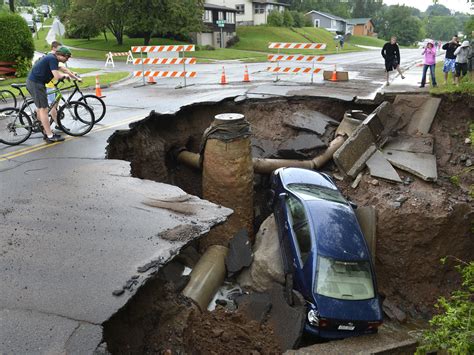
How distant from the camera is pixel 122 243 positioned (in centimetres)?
527

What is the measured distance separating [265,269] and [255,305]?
0.97 meters

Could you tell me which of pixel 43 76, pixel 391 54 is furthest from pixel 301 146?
→ pixel 391 54

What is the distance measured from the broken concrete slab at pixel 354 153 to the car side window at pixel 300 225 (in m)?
3.17

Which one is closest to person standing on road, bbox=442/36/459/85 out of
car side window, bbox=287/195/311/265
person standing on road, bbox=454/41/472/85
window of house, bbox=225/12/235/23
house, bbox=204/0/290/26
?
person standing on road, bbox=454/41/472/85

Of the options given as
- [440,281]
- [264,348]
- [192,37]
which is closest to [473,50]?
[440,281]

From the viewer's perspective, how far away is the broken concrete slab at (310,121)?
12.6 metres

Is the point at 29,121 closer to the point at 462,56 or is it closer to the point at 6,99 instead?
the point at 6,99

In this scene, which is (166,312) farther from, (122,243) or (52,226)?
(52,226)

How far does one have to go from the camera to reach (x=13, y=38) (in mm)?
20125

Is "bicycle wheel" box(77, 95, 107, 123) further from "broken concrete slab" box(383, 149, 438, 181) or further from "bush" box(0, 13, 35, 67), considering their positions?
"bush" box(0, 13, 35, 67)

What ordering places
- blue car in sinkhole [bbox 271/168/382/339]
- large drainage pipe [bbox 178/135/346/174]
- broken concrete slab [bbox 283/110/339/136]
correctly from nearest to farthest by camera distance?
blue car in sinkhole [bbox 271/168/382/339] → large drainage pipe [bbox 178/135/346/174] → broken concrete slab [bbox 283/110/339/136]

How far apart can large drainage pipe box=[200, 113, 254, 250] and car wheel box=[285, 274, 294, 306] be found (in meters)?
2.28

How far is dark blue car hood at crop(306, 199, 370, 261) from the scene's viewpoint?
289 inches

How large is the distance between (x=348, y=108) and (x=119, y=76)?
44.8 ft
